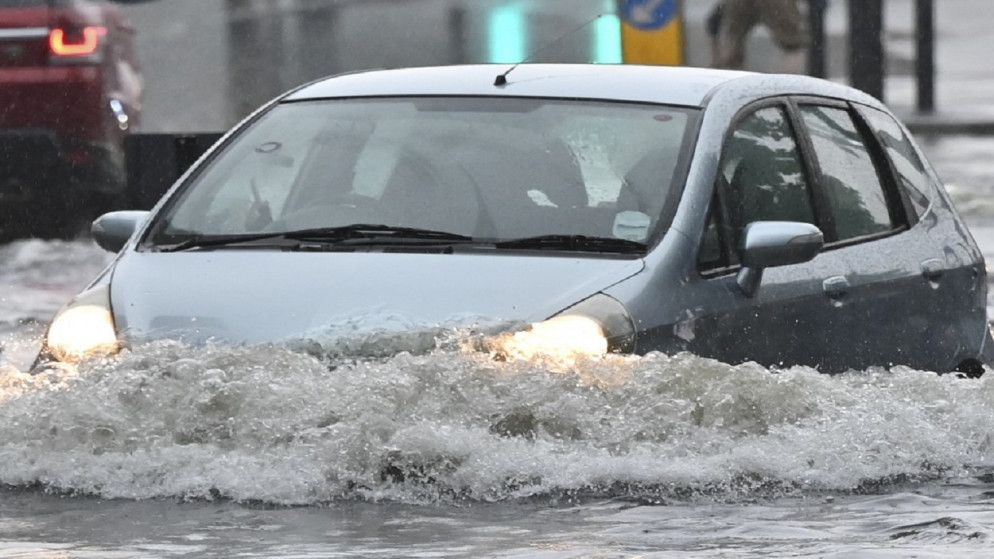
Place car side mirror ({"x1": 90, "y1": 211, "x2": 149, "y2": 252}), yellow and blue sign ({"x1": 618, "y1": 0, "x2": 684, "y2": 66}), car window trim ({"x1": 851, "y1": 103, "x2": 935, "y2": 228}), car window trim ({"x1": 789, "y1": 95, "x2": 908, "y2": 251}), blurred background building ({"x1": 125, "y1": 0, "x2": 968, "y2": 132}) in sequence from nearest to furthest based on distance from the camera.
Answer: car side mirror ({"x1": 90, "y1": 211, "x2": 149, "y2": 252}), car window trim ({"x1": 789, "y1": 95, "x2": 908, "y2": 251}), car window trim ({"x1": 851, "y1": 103, "x2": 935, "y2": 228}), yellow and blue sign ({"x1": 618, "y1": 0, "x2": 684, "y2": 66}), blurred background building ({"x1": 125, "y1": 0, "x2": 968, "y2": 132})

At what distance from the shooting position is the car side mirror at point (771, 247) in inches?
261

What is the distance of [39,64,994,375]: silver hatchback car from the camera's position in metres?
6.25

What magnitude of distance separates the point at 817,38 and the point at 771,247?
18128 millimetres

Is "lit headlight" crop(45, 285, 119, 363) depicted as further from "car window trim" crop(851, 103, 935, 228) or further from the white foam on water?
"car window trim" crop(851, 103, 935, 228)

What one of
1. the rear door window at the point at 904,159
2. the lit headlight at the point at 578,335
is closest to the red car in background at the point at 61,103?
the rear door window at the point at 904,159

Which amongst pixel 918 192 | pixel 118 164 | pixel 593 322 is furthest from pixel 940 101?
pixel 593 322

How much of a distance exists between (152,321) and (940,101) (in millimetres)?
20999

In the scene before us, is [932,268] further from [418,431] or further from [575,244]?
[418,431]

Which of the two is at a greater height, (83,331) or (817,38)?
(817,38)

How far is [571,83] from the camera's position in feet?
24.0

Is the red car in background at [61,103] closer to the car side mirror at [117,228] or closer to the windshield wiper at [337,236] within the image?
the car side mirror at [117,228]

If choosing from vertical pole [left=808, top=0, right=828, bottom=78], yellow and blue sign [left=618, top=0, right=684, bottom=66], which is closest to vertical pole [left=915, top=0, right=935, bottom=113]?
vertical pole [left=808, top=0, right=828, bottom=78]

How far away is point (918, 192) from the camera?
8000 millimetres

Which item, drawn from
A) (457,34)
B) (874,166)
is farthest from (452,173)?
(457,34)
